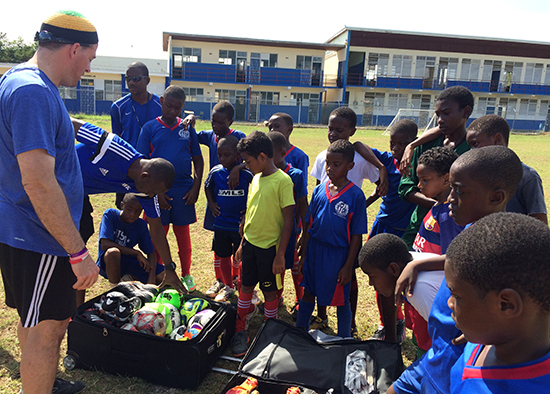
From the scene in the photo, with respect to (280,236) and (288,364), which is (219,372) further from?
(280,236)

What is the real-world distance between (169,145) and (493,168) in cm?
322

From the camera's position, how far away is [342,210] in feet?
10.1

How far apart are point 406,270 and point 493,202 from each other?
583 mm

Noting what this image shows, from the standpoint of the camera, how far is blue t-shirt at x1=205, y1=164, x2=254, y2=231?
152 inches

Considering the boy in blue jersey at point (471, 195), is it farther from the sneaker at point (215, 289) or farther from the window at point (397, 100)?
the window at point (397, 100)

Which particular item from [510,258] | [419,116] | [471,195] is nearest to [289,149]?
[471,195]

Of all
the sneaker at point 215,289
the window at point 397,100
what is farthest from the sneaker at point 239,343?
the window at point 397,100

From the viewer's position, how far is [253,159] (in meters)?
3.18

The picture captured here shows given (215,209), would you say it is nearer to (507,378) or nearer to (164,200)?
(164,200)

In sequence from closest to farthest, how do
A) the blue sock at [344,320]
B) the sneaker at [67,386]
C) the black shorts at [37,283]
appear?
the black shorts at [37,283] < the sneaker at [67,386] < the blue sock at [344,320]

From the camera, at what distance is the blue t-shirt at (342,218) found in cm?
306

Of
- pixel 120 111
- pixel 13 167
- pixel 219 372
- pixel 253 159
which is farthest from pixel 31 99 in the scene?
pixel 120 111

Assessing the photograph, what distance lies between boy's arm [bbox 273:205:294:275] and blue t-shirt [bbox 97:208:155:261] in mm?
1552

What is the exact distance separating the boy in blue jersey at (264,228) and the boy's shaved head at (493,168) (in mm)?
1488
